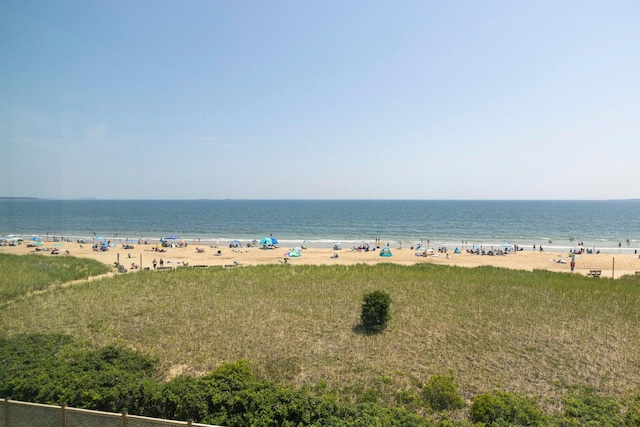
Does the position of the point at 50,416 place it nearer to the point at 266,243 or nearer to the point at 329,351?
the point at 329,351

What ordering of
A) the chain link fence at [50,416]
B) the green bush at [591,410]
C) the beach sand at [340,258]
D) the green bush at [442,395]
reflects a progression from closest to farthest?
the chain link fence at [50,416] < the green bush at [591,410] < the green bush at [442,395] < the beach sand at [340,258]

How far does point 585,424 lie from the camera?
7688 millimetres

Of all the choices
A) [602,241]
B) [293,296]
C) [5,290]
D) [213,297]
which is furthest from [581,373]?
[602,241]

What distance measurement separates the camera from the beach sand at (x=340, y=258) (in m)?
35.8

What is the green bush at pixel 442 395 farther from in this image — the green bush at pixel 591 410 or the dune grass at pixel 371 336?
the green bush at pixel 591 410

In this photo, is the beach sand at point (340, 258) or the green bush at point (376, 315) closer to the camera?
the green bush at point (376, 315)

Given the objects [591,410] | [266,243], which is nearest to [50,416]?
[591,410]

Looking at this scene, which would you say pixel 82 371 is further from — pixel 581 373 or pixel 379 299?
pixel 581 373

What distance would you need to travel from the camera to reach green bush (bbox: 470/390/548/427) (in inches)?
290

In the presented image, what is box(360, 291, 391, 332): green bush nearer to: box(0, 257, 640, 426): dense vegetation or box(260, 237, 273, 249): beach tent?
box(0, 257, 640, 426): dense vegetation

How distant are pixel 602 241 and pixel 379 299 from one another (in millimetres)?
64203

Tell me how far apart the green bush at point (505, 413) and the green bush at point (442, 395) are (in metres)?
0.59

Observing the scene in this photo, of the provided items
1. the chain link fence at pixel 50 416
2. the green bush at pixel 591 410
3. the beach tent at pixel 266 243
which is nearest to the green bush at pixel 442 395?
the green bush at pixel 591 410

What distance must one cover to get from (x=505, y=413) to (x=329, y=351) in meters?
5.37
